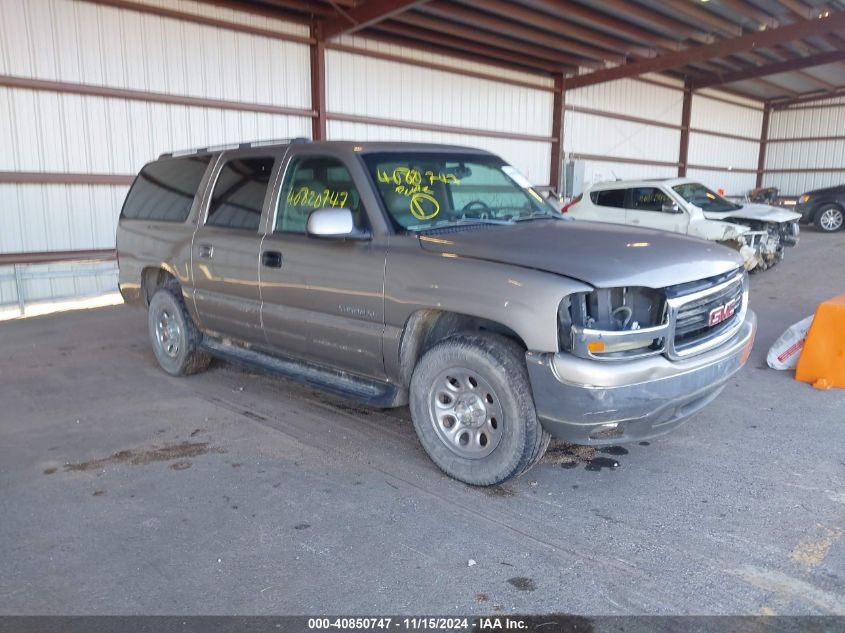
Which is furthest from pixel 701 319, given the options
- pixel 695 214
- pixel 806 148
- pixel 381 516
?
pixel 806 148

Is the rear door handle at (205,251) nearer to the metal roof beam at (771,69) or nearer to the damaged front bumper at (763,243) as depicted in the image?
the damaged front bumper at (763,243)

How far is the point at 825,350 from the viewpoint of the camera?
552 cm

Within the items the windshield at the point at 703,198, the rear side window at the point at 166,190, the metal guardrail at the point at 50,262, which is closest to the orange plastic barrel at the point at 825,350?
the rear side window at the point at 166,190

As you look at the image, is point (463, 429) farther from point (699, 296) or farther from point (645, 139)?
point (645, 139)

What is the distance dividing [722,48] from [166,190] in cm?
1542

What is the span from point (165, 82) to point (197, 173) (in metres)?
6.70

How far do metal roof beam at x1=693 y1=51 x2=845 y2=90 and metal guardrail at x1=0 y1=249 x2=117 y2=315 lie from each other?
2025 cm

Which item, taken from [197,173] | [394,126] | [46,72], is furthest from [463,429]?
[394,126]

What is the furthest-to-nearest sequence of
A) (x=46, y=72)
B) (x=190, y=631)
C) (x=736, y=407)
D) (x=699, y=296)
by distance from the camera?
(x=46, y=72), (x=736, y=407), (x=699, y=296), (x=190, y=631)

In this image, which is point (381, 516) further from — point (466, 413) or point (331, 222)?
point (331, 222)

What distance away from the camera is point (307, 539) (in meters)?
3.21

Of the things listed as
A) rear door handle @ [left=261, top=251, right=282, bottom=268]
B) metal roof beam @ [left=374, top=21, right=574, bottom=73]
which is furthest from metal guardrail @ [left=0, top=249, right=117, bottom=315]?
metal roof beam @ [left=374, top=21, right=574, bottom=73]

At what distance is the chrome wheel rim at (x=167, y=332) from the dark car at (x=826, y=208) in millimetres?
19977

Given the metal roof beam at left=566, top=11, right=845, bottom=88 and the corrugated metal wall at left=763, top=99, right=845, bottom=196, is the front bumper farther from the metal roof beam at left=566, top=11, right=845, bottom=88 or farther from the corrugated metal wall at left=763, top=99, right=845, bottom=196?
the corrugated metal wall at left=763, top=99, right=845, bottom=196
